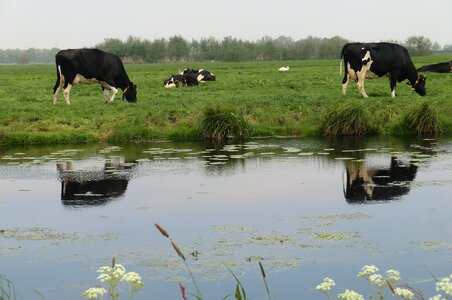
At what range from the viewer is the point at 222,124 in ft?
73.9

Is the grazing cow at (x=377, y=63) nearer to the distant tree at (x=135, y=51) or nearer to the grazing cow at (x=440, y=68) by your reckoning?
the grazing cow at (x=440, y=68)

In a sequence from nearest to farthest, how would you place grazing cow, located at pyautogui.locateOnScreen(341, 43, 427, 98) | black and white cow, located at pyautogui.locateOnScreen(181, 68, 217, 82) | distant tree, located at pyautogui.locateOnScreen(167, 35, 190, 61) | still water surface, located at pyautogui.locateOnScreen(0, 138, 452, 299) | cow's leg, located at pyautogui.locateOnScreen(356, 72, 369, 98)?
still water surface, located at pyautogui.locateOnScreen(0, 138, 452, 299), cow's leg, located at pyautogui.locateOnScreen(356, 72, 369, 98), grazing cow, located at pyautogui.locateOnScreen(341, 43, 427, 98), black and white cow, located at pyautogui.locateOnScreen(181, 68, 217, 82), distant tree, located at pyautogui.locateOnScreen(167, 35, 190, 61)

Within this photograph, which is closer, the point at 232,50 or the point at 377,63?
the point at 377,63

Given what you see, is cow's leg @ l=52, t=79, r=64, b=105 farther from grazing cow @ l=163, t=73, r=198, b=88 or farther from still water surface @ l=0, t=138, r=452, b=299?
grazing cow @ l=163, t=73, r=198, b=88

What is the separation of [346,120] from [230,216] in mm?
11064

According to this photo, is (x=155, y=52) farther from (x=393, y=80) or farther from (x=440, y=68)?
(x=393, y=80)

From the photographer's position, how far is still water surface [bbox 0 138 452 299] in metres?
9.15

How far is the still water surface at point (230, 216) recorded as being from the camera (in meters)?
9.15

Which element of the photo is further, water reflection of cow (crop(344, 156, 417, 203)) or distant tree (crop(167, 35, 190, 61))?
distant tree (crop(167, 35, 190, 61))

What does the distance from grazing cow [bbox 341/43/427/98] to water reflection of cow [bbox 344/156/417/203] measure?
10.7m

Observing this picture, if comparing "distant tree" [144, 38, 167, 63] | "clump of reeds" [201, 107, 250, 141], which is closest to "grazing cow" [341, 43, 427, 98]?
"clump of reeds" [201, 107, 250, 141]

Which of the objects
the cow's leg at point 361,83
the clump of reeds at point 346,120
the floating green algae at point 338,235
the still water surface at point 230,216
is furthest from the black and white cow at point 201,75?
the floating green algae at point 338,235

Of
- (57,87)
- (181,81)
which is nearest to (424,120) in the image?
(57,87)

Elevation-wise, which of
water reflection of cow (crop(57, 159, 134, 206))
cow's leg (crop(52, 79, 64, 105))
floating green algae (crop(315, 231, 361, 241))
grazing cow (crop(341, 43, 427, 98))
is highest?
grazing cow (crop(341, 43, 427, 98))
